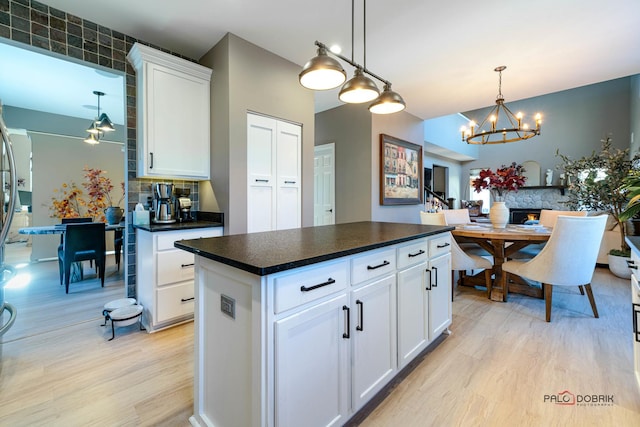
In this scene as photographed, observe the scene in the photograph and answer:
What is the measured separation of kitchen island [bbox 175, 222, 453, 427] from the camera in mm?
1014

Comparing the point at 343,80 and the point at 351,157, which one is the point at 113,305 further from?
the point at 351,157

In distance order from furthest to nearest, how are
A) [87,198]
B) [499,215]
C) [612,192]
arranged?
[87,198] → [612,192] → [499,215]

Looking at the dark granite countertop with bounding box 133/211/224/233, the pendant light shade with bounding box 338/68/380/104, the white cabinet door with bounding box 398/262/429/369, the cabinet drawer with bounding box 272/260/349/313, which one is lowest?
the white cabinet door with bounding box 398/262/429/369

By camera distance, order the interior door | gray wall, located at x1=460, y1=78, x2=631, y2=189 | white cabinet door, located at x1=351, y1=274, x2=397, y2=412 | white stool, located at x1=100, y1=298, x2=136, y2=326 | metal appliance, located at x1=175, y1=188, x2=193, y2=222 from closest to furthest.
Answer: white cabinet door, located at x1=351, y1=274, x2=397, y2=412 → white stool, located at x1=100, y1=298, x2=136, y2=326 → metal appliance, located at x1=175, y1=188, x2=193, y2=222 → the interior door → gray wall, located at x1=460, y1=78, x2=631, y2=189

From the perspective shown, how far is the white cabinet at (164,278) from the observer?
7.67 feet

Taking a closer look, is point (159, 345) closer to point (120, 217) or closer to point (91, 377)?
point (91, 377)

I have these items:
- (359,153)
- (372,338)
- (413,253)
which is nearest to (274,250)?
(372,338)

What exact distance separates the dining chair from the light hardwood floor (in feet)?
4.21

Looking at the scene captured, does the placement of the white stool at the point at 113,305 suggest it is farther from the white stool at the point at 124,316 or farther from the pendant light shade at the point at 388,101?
the pendant light shade at the point at 388,101

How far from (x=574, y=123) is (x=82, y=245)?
1222cm

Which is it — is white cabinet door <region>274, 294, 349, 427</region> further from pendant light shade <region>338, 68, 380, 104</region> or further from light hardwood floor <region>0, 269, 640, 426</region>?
pendant light shade <region>338, 68, 380, 104</region>

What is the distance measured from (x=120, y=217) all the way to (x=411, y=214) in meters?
4.92

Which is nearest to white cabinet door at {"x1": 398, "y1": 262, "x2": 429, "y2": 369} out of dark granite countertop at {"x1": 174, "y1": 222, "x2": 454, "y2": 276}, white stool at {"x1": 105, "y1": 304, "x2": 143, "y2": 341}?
dark granite countertop at {"x1": 174, "y1": 222, "x2": 454, "y2": 276}

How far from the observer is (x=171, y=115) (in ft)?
8.71
